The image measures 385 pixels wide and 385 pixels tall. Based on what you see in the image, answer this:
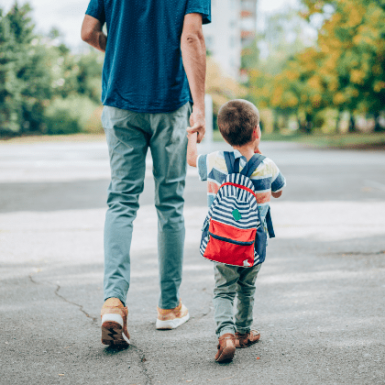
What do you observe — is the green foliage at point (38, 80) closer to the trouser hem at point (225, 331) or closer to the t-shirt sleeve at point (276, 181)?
the t-shirt sleeve at point (276, 181)

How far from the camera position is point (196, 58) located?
2666 millimetres

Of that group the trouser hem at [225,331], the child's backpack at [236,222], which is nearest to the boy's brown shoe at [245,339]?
the trouser hem at [225,331]

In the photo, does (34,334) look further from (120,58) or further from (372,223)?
(372,223)

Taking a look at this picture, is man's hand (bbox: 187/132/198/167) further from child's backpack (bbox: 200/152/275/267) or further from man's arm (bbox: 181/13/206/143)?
child's backpack (bbox: 200/152/275/267)

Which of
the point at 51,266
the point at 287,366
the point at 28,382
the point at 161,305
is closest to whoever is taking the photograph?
the point at 28,382

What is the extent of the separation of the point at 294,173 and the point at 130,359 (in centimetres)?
1037

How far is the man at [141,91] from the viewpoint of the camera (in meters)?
2.66

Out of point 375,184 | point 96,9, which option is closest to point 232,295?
point 96,9

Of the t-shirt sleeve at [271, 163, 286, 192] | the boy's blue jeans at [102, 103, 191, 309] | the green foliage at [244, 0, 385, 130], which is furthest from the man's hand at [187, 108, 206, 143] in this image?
the green foliage at [244, 0, 385, 130]

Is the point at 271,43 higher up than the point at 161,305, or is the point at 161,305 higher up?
the point at 271,43

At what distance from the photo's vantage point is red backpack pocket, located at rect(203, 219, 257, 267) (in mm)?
2398

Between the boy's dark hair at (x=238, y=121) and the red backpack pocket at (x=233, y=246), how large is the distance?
1.37ft

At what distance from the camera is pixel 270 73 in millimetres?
50688

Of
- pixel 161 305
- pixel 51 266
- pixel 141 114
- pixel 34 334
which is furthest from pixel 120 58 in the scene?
pixel 51 266
